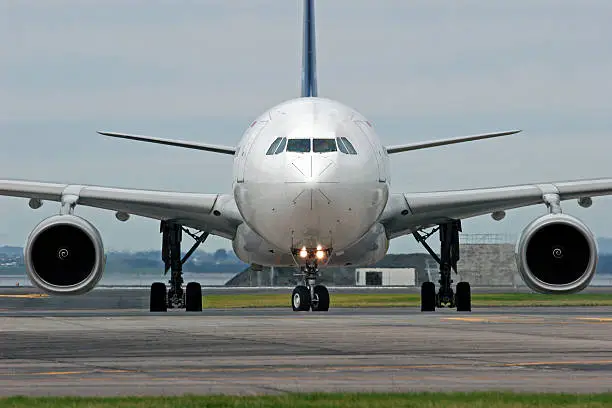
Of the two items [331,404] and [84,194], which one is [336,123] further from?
[331,404]

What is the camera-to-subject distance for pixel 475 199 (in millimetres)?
30094

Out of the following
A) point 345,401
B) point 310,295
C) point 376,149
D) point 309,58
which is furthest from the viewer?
point 309,58

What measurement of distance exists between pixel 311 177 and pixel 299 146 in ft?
3.15

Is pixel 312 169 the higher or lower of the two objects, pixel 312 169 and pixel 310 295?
the higher

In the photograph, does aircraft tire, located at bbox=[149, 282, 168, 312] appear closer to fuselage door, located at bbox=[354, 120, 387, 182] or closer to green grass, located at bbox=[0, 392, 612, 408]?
fuselage door, located at bbox=[354, 120, 387, 182]

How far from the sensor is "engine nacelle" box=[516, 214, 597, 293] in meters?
27.3

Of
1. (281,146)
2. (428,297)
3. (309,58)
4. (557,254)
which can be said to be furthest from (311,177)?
(309,58)

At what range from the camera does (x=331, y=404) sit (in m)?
10.6

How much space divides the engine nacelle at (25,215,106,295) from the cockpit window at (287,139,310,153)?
4521 millimetres

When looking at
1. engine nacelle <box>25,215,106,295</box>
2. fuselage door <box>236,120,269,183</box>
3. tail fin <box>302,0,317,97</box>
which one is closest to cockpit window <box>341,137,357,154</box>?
fuselage door <box>236,120,269,183</box>

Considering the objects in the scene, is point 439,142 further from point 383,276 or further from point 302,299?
point 383,276

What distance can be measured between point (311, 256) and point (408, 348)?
10.8 meters

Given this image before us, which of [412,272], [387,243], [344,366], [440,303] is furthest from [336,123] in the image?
[412,272]

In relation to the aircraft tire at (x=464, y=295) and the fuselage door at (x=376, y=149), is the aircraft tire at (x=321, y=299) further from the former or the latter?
the aircraft tire at (x=464, y=295)
